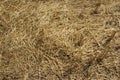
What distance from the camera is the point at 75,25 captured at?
2.61 meters

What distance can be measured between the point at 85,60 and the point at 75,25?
459 mm

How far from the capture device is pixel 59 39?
247 centimetres

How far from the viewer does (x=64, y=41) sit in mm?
2449

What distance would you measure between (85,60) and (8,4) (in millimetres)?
1133

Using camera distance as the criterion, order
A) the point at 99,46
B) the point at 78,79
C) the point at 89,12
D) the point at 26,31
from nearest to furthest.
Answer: the point at 78,79
the point at 99,46
the point at 26,31
the point at 89,12

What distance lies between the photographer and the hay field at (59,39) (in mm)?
2236

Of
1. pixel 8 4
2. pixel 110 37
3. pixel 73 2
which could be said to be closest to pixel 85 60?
pixel 110 37

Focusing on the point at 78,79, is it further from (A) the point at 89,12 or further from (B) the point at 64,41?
(A) the point at 89,12

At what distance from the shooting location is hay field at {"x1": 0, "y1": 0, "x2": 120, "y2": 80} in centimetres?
224

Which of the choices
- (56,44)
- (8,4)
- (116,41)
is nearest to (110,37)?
(116,41)

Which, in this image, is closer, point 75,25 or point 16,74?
point 16,74

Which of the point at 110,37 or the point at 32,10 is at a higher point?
the point at 32,10

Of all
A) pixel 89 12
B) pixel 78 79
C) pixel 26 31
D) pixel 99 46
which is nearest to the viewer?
pixel 78 79

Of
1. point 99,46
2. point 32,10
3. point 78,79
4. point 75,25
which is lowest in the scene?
point 78,79
